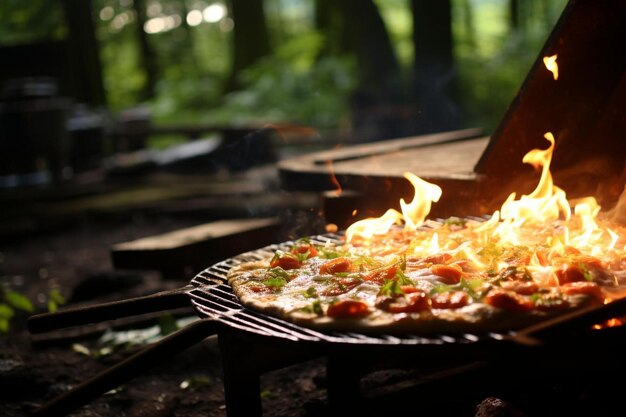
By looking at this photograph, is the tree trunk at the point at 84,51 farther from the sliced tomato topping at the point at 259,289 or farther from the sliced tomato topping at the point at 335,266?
the sliced tomato topping at the point at 259,289

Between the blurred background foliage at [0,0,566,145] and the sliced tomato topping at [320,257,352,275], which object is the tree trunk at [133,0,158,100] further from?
the sliced tomato topping at [320,257,352,275]

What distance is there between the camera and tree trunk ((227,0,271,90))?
79.1 feet

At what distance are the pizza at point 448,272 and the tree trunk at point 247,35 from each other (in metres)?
20.7

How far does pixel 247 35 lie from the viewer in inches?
972

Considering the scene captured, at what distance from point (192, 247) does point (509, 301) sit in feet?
12.5

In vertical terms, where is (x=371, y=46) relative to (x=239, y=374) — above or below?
above

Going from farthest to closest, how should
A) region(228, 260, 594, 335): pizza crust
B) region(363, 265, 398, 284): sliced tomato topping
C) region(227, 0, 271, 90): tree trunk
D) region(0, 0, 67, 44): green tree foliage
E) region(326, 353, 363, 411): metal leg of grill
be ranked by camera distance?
region(0, 0, 67, 44): green tree foliage → region(227, 0, 271, 90): tree trunk → region(326, 353, 363, 411): metal leg of grill → region(363, 265, 398, 284): sliced tomato topping → region(228, 260, 594, 335): pizza crust

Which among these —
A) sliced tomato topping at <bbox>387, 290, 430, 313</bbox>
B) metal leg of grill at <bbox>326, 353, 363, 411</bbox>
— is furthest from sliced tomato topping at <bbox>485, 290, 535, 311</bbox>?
metal leg of grill at <bbox>326, 353, 363, 411</bbox>

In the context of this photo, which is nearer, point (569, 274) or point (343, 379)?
point (569, 274)

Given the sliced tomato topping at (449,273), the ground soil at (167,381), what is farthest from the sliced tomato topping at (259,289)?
the sliced tomato topping at (449,273)

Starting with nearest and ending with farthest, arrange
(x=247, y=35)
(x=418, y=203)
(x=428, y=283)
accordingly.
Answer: (x=428, y=283)
(x=418, y=203)
(x=247, y=35)

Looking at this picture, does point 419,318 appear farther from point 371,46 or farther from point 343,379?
point 371,46

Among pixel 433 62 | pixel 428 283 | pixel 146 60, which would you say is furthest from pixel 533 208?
pixel 146 60

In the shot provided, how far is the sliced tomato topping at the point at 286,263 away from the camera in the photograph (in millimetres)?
3768
